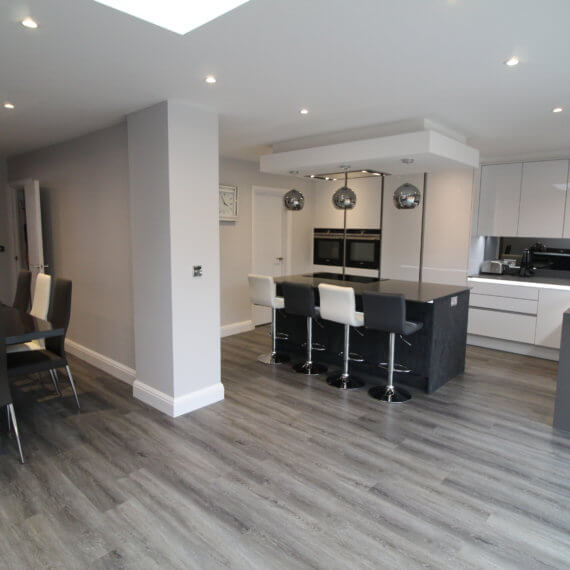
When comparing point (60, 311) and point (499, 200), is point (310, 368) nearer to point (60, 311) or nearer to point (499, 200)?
point (60, 311)

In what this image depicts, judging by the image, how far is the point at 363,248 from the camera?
6.32 metres

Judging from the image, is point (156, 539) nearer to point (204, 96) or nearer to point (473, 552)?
point (473, 552)

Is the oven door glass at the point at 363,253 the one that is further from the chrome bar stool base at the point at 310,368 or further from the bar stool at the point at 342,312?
the bar stool at the point at 342,312

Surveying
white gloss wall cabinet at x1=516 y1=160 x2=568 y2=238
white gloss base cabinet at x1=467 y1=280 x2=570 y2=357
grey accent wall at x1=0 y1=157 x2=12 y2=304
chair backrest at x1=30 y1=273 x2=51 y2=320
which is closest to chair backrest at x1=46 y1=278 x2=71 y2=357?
chair backrest at x1=30 y1=273 x2=51 y2=320

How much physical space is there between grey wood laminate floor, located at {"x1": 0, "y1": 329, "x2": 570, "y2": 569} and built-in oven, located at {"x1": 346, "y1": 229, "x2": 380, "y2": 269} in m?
2.71

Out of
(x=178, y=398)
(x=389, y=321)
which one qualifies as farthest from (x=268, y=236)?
(x=178, y=398)

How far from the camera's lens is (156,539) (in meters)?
2.08

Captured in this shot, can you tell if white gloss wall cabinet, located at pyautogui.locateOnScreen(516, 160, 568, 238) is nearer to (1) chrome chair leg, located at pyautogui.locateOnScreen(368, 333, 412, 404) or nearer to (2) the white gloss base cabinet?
(2) the white gloss base cabinet

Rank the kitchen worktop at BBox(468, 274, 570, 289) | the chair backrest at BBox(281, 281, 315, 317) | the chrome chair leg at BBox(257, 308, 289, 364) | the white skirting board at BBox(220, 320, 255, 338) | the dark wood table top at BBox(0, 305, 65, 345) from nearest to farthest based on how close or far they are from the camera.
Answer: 1. the dark wood table top at BBox(0, 305, 65, 345)
2. the chair backrest at BBox(281, 281, 315, 317)
3. the chrome chair leg at BBox(257, 308, 289, 364)
4. the kitchen worktop at BBox(468, 274, 570, 289)
5. the white skirting board at BBox(220, 320, 255, 338)

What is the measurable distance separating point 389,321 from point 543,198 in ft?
10.4

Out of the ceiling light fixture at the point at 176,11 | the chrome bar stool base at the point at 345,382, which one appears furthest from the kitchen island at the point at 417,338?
the ceiling light fixture at the point at 176,11

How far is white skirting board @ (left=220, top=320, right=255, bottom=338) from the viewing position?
5.79m

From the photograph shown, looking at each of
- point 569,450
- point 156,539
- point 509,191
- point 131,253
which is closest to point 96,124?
point 131,253

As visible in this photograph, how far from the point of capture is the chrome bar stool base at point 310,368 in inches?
174
